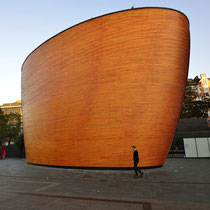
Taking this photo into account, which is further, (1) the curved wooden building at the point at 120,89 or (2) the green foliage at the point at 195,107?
(2) the green foliage at the point at 195,107

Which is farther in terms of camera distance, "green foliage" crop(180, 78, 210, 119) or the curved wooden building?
"green foliage" crop(180, 78, 210, 119)

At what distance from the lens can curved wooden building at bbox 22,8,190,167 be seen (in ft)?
27.3

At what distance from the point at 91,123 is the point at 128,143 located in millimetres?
2378

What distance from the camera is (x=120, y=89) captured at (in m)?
8.57

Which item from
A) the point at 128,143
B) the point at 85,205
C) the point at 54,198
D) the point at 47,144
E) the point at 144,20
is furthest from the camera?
the point at 47,144

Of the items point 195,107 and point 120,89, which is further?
point 195,107

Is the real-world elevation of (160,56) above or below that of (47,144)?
above

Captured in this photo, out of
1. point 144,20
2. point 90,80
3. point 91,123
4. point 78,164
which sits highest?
point 144,20

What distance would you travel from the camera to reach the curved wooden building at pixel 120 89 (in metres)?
8.31

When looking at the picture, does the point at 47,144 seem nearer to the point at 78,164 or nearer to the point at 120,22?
the point at 78,164

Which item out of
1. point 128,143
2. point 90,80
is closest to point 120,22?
point 90,80

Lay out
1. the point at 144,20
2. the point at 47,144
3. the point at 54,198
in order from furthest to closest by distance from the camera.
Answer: the point at 47,144
the point at 144,20
the point at 54,198

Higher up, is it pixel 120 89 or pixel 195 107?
pixel 120 89

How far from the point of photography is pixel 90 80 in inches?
363
